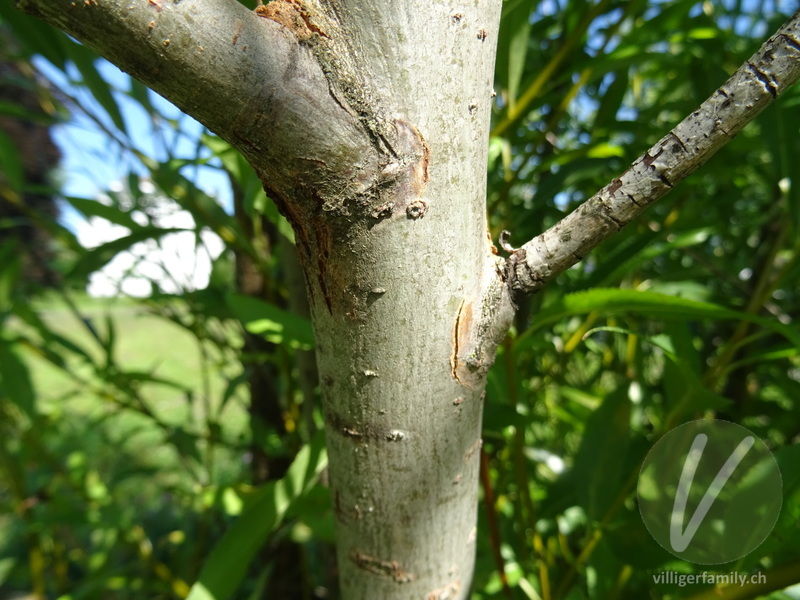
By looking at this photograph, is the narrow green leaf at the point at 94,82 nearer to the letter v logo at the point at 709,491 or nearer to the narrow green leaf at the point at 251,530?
the narrow green leaf at the point at 251,530

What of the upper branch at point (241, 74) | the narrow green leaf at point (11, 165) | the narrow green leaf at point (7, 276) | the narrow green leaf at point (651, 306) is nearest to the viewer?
the upper branch at point (241, 74)

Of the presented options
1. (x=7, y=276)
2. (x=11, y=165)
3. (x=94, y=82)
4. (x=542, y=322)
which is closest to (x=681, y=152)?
(x=542, y=322)

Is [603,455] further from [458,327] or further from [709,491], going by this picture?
[458,327]

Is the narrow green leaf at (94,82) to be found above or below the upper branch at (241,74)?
above

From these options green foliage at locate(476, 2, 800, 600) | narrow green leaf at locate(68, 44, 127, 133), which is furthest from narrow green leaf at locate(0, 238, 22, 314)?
green foliage at locate(476, 2, 800, 600)

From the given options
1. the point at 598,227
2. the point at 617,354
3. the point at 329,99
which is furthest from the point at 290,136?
the point at 617,354

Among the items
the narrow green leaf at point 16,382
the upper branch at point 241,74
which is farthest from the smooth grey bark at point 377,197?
the narrow green leaf at point 16,382

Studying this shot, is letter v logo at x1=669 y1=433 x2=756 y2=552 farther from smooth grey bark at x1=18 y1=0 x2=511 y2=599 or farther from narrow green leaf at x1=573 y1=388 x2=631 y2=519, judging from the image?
smooth grey bark at x1=18 y1=0 x2=511 y2=599
